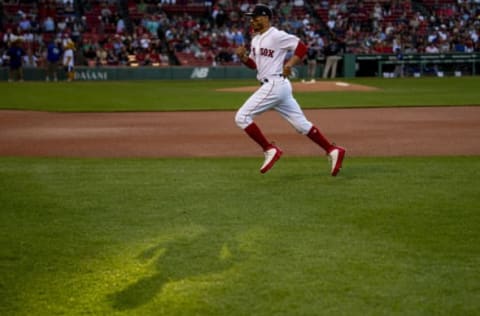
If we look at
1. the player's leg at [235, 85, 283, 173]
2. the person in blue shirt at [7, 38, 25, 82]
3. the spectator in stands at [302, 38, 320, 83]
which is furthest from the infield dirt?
the spectator in stands at [302, 38, 320, 83]

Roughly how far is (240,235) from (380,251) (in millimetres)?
1150

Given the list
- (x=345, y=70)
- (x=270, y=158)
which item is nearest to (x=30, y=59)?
(x=345, y=70)

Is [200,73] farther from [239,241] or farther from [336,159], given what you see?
[239,241]

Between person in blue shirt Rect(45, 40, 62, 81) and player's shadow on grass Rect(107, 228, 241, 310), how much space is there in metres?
29.2

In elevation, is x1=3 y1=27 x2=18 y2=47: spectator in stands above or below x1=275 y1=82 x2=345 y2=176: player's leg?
below

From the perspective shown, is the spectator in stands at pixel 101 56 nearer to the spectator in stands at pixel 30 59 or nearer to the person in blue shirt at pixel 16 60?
the spectator in stands at pixel 30 59

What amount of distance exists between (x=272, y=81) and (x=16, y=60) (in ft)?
85.8

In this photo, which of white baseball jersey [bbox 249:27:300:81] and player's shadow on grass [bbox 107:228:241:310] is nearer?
player's shadow on grass [bbox 107:228:241:310]

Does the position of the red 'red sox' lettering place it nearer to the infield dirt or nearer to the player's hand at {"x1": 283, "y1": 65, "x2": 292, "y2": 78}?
the player's hand at {"x1": 283, "y1": 65, "x2": 292, "y2": 78}

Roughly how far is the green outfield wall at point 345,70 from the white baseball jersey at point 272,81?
27.6 m

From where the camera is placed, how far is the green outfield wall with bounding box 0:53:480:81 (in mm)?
Answer: 36719

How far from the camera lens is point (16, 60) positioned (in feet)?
111

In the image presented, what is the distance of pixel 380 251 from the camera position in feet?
19.5

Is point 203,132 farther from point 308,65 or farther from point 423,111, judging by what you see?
point 308,65
